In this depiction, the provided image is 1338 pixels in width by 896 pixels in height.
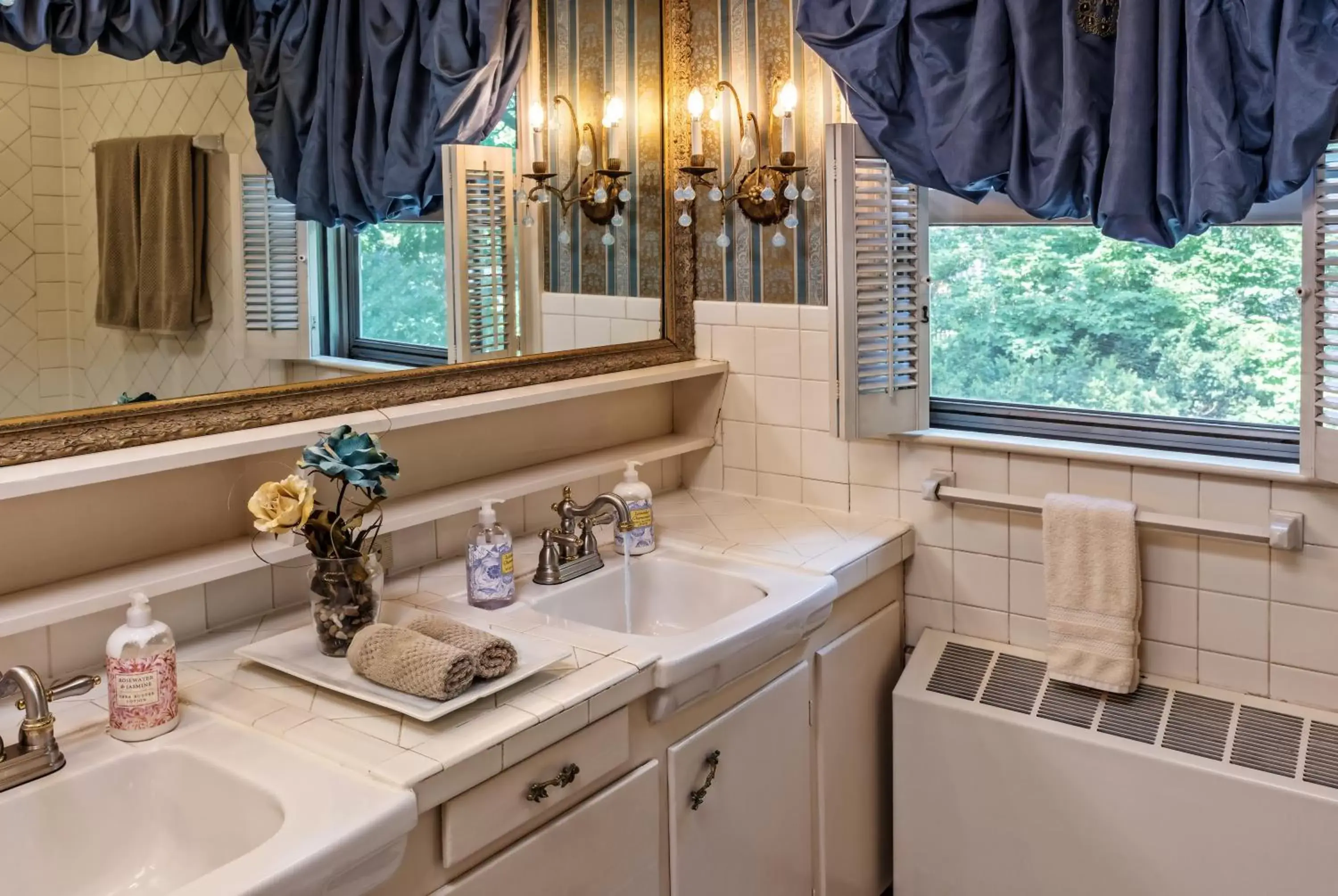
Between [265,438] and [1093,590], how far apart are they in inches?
62.8

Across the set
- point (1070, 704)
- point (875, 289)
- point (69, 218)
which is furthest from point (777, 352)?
point (69, 218)

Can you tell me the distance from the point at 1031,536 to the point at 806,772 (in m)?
0.69

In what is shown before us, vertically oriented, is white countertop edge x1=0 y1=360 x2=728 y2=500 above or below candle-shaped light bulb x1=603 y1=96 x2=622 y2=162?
below

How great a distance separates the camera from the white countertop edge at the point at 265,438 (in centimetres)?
174

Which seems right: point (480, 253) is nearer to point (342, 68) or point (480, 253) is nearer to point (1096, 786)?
point (342, 68)

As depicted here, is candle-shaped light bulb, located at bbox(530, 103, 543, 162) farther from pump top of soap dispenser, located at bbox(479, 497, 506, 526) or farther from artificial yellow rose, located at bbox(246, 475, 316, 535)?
artificial yellow rose, located at bbox(246, 475, 316, 535)

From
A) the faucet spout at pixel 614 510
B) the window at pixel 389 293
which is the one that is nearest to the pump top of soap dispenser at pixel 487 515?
the faucet spout at pixel 614 510

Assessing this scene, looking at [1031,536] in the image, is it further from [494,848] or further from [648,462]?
[494,848]

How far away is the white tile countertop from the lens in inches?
62.7

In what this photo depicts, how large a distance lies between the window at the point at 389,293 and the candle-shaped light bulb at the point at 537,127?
1.21 ft

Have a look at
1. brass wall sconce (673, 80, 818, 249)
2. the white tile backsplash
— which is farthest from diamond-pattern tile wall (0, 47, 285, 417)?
the white tile backsplash

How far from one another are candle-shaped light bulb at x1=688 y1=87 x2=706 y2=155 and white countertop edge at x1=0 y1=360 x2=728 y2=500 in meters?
0.56

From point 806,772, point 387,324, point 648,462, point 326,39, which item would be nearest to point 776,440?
point 648,462

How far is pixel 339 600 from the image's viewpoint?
1875 millimetres
